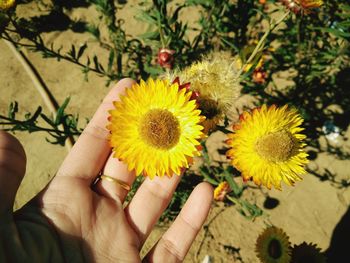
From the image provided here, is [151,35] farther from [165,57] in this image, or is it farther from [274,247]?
[274,247]

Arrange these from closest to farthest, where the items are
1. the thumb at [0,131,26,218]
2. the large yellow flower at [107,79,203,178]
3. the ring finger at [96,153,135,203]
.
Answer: the thumb at [0,131,26,218] < the large yellow flower at [107,79,203,178] < the ring finger at [96,153,135,203]

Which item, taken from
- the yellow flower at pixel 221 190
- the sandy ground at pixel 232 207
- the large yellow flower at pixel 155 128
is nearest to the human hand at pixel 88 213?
the large yellow flower at pixel 155 128

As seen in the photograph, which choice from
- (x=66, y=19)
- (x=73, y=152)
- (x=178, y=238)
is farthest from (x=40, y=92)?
(x=178, y=238)

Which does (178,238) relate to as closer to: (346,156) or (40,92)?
(346,156)

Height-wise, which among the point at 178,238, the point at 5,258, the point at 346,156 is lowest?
the point at 178,238

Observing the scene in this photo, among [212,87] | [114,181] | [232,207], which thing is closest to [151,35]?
[212,87]

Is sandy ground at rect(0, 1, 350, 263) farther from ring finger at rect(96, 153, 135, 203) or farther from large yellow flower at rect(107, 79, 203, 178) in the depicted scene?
large yellow flower at rect(107, 79, 203, 178)

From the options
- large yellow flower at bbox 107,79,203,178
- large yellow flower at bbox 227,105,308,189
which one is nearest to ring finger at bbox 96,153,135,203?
large yellow flower at bbox 107,79,203,178
